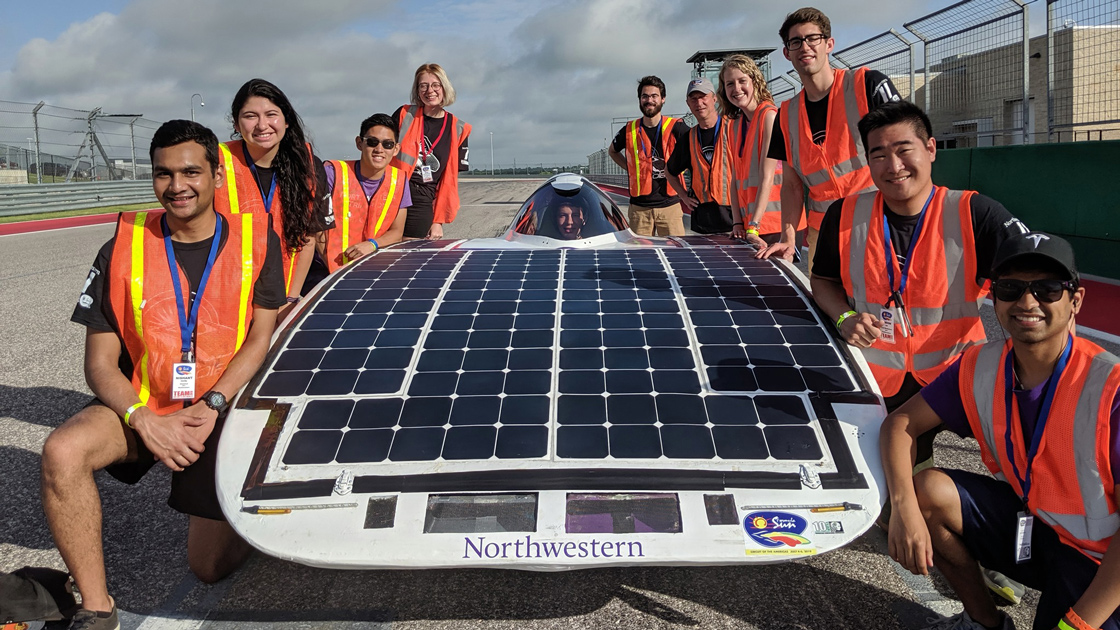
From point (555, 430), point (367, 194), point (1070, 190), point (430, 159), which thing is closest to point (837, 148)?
point (555, 430)

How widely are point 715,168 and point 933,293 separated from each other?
3.76 metres

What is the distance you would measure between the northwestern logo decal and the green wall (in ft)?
26.1

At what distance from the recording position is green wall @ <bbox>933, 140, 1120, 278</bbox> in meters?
8.30

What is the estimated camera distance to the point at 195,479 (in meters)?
2.91

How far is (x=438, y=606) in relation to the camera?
114 inches

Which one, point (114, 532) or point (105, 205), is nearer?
point (114, 532)

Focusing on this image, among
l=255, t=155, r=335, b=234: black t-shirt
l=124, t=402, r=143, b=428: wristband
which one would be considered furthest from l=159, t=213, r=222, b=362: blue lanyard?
l=255, t=155, r=335, b=234: black t-shirt

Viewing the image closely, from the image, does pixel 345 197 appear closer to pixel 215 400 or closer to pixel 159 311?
pixel 159 311

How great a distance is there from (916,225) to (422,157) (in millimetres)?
4309

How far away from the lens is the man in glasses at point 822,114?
4.34 m

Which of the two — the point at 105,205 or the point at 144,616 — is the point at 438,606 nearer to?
the point at 144,616

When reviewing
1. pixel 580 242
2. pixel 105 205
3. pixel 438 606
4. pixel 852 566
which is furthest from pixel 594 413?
pixel 105 205

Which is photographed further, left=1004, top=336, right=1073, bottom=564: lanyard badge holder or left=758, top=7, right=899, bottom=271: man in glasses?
left=758, top=7, right=899, bottom=271: man in glasses

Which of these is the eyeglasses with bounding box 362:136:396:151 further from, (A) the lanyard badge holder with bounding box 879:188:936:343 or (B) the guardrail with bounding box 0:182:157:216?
(B) the guardrail with bounding box 0:182:157:216
